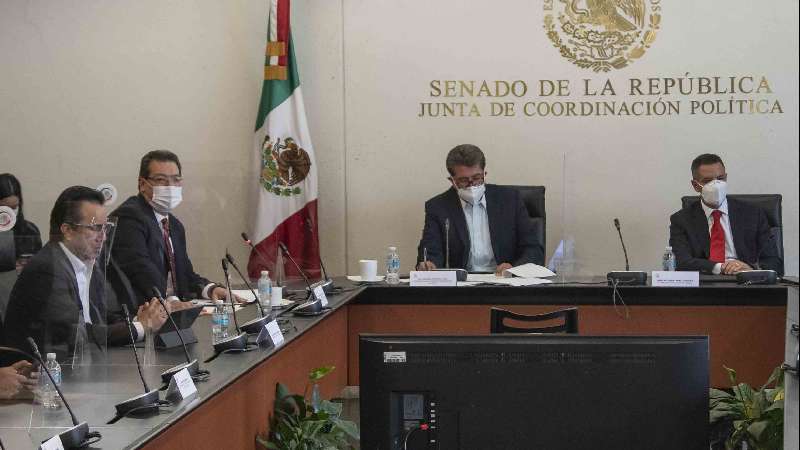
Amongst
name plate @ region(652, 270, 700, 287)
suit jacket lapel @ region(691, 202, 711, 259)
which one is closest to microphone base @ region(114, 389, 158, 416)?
name plate @ region(652, 270, 700, 287)

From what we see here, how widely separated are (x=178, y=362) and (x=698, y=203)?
3603 mm

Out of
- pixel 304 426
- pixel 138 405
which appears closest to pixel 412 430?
pixel 138 405

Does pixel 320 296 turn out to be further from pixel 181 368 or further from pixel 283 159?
pixel 283 159

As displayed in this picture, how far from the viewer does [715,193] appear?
5.52 meters

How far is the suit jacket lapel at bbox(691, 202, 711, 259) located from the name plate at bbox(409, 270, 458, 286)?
1491mm

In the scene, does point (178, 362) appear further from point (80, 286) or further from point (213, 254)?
point (213, 254)

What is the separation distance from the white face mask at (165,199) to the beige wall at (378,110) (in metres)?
2.45

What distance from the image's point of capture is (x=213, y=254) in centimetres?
473

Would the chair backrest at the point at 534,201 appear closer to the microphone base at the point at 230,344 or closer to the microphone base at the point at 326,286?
the microphone base at the point at 326,286

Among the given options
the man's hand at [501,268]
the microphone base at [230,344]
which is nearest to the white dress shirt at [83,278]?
the microphone base at [230,344]

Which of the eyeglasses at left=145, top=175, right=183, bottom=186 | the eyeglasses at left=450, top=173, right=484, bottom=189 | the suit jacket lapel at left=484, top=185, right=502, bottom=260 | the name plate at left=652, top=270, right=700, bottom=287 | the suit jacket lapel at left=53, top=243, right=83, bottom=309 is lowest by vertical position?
the name plate at left=652, top=270, right=700, bottom=287

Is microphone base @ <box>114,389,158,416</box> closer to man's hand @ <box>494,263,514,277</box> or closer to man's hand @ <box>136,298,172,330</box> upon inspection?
man's hand @ <box>136,298,172,330</box>

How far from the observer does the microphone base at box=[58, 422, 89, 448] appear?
6.12 feet

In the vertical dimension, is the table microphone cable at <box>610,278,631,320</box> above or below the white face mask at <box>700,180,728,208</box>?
below
